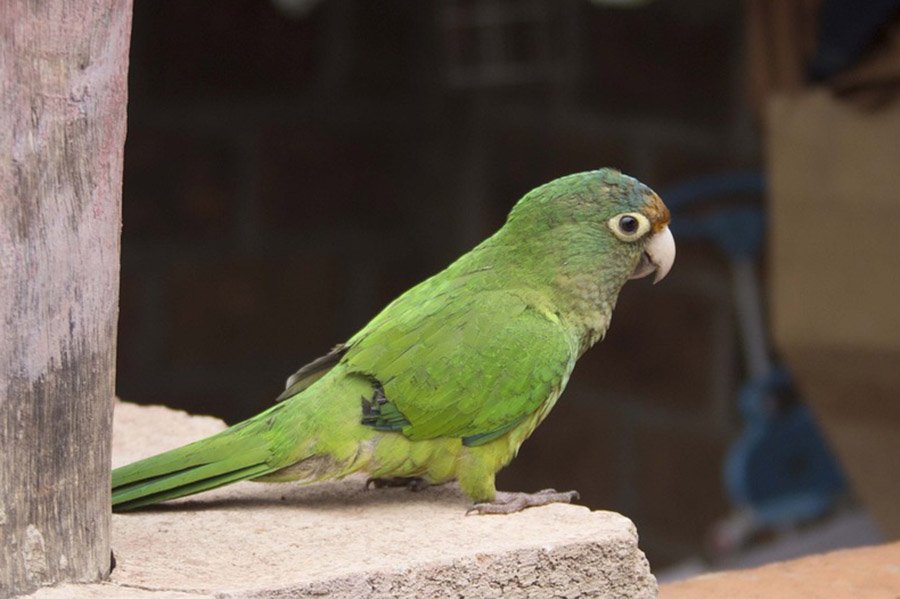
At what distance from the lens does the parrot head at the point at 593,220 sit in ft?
6.50

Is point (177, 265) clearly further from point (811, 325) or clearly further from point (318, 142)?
point (811, 325)

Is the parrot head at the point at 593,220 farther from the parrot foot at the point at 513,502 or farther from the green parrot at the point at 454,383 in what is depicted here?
the parrot foot at the point at 513,502

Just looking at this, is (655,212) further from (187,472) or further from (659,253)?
(187,472)

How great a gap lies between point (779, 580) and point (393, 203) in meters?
3.07

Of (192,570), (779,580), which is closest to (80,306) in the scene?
(192,570)

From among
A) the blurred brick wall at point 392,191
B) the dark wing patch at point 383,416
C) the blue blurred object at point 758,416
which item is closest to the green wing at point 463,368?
the dark wing patch at point 383,416

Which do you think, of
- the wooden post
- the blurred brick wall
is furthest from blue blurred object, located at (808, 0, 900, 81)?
the wooden post

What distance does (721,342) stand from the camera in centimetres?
410

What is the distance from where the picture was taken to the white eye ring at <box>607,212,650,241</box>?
1.98m

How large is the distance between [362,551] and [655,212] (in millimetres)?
653

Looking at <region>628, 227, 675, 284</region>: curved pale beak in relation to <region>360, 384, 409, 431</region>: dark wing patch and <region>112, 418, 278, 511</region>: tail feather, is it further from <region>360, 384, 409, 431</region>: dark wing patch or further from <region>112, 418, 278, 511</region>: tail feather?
<region>112, 418, 278, 511</region>: tail feather

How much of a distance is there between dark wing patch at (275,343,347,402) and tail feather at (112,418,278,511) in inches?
7.2

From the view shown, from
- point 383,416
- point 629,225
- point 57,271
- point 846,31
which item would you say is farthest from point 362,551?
point 846,31

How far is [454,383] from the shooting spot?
1.85 metres
